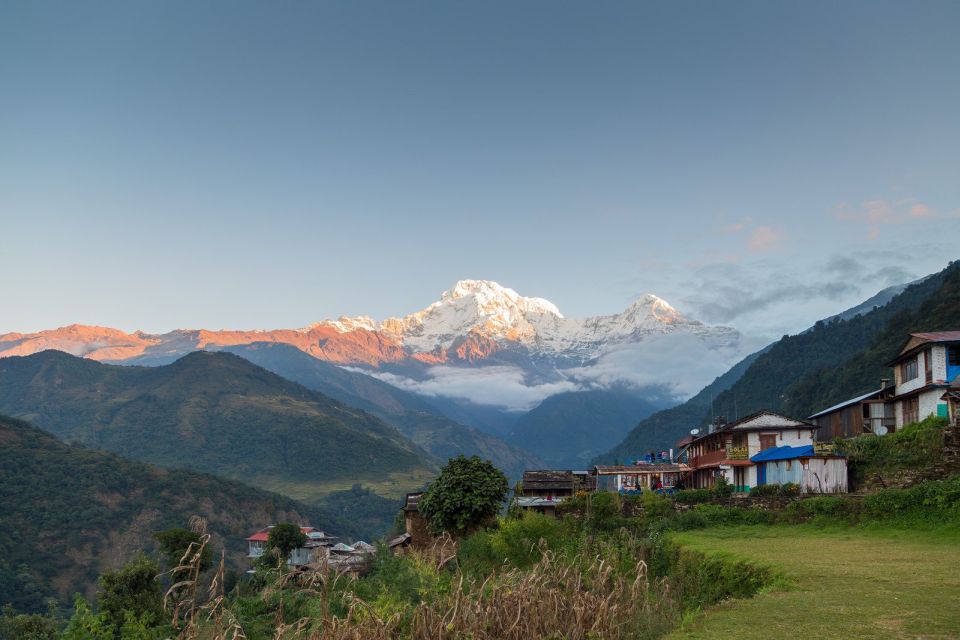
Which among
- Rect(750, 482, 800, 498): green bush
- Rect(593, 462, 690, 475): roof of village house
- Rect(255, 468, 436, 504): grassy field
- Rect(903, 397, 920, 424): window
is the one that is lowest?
Rect(255, 468, 436, 504): grassy field

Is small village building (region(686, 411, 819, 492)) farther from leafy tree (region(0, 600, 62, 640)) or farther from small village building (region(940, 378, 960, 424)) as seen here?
leafy tree (region(0, 600, 62, 640))

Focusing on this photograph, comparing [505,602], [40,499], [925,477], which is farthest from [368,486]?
[505,602]

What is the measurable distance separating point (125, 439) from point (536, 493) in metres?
179

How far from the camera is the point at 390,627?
13.5 meters

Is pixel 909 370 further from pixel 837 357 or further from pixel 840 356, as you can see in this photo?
pixel 837 357

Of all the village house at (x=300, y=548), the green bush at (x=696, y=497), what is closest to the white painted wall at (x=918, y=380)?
the green bush at (x=696, y=497)

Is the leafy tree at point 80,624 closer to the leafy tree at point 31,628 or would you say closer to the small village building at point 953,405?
the leafy tree at point 31,628

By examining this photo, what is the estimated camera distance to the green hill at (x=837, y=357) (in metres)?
89.1

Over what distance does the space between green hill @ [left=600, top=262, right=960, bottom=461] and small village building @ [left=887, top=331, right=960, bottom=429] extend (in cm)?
3904

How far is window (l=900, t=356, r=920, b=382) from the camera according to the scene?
39469 mm

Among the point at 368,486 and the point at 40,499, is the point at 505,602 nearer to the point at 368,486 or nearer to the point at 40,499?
the point at 40,499

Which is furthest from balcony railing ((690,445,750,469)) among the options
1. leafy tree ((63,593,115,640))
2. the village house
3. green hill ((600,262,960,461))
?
the village house

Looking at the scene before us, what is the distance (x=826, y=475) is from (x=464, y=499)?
1675cm

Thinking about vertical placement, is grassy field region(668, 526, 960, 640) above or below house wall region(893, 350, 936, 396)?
below
